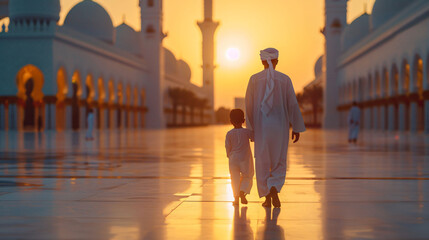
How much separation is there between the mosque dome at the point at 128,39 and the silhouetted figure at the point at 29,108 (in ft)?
78.1

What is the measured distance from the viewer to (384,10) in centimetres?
5144

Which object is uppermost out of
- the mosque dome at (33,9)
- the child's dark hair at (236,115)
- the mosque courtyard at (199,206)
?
the mosque dome at (33,9)

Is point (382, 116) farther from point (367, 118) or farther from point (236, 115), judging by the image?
point (236, 115)

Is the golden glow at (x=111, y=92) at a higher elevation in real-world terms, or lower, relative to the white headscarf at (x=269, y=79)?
higher

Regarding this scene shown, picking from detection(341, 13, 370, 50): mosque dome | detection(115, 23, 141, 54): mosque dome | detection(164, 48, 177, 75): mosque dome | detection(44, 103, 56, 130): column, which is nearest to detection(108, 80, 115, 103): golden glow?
detection(115, 23, 141, 54): mosque dome

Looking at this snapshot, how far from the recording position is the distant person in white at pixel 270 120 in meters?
5.89

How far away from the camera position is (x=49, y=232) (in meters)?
4.38

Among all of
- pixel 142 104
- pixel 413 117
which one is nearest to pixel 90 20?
pixel 142 104

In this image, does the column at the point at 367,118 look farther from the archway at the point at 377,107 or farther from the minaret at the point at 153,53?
the minaret at the point at 153,53

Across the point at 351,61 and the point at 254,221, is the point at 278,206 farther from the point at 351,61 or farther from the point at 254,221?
the point at 351,61

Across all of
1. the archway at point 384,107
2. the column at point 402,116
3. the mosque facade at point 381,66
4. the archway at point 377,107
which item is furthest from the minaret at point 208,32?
the column at point 402,116

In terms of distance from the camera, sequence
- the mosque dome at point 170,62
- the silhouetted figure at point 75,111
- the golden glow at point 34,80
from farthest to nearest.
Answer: the mosque dome at point 170,62 → the silhouetted figure at point 75,111 → the golden glow at point 34,80

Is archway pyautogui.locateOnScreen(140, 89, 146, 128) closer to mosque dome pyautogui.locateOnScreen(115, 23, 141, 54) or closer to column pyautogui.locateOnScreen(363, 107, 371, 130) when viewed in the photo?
mosque dome pyautogui.locateOnScreen(115, 23, 141, 54)

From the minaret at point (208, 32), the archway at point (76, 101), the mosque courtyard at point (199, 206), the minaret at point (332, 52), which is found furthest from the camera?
the minaret at point (208, 32)
